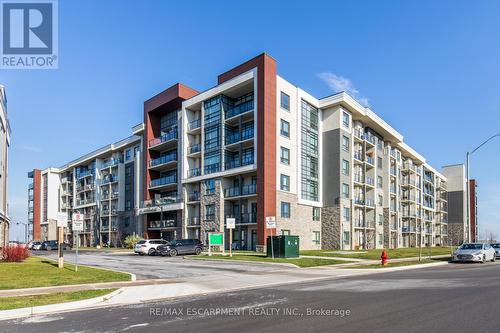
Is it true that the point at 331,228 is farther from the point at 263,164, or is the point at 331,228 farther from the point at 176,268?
the point at 176,268

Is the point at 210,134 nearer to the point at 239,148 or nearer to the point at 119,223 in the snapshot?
the point at 239,148

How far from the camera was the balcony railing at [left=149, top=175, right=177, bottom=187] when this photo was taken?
54737 millimetres

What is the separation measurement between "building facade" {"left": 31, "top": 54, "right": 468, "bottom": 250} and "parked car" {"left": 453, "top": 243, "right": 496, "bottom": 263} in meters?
12.4

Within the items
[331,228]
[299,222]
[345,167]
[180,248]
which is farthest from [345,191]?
[180,248]

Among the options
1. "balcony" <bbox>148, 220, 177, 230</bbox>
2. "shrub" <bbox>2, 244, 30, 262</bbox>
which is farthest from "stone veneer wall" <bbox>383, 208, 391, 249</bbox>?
"shrub" <bbox>2, 244, 30, 262</bbox>

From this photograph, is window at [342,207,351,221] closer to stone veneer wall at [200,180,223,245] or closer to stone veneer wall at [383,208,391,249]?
stone veneer wall at [383,208,391,249]

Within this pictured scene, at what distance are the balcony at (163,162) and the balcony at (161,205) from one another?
173 inches

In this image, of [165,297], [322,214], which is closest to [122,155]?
[322,214]

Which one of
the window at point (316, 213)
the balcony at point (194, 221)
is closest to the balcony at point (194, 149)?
the balcony at point (194, 221)

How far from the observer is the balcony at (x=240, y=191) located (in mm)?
43487

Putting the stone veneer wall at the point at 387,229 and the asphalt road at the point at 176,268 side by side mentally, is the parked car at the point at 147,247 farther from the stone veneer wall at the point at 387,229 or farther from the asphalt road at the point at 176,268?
the stone veneer wall at the point at 387,229

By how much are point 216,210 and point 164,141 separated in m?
14.6

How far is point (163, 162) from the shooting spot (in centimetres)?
5625

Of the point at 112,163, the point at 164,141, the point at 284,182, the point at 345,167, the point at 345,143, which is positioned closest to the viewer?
the point at 284,182
